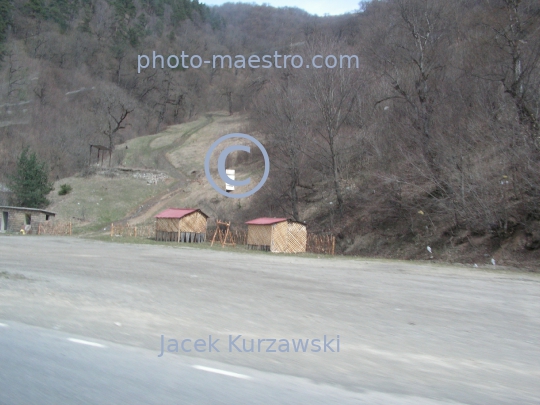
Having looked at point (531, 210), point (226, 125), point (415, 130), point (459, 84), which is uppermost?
point (226, 125)

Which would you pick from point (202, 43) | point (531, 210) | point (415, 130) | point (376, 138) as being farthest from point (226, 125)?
point (531, 210)

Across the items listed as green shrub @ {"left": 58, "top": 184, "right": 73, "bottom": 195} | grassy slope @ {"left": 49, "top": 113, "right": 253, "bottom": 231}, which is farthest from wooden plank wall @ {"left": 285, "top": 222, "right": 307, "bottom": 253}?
green shrub @ {"left": 58, "top": 184, "right": 73, "bottom": 195}

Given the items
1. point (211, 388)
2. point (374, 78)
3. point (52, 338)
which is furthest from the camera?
point (374, 78)

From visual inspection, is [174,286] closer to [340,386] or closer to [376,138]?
[340,386]

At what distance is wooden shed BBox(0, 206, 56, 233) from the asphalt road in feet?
128

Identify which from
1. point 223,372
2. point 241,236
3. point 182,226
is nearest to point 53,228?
point 182,226

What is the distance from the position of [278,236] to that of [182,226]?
31.7ft

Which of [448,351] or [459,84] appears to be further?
[459,84]

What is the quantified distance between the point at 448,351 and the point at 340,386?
9.34ft

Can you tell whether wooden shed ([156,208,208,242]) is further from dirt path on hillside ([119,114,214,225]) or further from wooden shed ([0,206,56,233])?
wooden shed ([0,206,56,233])

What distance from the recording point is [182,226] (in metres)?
40.6

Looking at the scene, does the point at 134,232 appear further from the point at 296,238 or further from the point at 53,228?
the point at 296,238

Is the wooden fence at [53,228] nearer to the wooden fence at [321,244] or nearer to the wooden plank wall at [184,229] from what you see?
the wooden plank wall at [184,229]

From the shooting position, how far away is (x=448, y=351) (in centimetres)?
780
